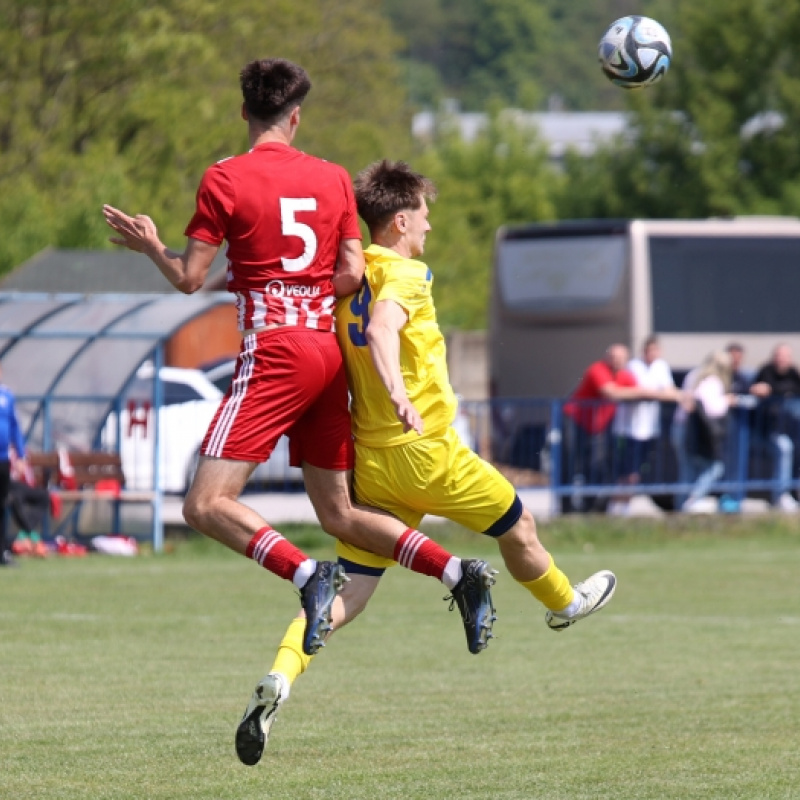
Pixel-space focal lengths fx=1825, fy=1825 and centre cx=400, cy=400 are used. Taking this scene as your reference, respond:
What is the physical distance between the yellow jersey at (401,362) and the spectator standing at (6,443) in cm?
902

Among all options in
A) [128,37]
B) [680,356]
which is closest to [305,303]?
[680,356]

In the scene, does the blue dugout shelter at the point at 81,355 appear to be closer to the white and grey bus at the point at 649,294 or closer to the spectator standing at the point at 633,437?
the spectator standing at the point at 633,437

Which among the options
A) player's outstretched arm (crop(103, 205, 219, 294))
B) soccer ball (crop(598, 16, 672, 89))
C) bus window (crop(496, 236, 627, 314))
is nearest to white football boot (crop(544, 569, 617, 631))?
player's outstretched arm (crop(103, 205, 219, 294))

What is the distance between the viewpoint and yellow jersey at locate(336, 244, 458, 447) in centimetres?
733

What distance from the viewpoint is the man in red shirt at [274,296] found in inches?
277

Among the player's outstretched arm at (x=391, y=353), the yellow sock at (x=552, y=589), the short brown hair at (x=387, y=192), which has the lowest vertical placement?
the yellow sock at (x=552, y=589)

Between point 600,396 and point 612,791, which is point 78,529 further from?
point 612,791

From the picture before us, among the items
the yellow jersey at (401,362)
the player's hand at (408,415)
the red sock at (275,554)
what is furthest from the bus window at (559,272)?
the player's hand at (408,415)

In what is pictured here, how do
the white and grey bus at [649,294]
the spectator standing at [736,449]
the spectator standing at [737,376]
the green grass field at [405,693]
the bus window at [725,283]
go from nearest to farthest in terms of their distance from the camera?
the green grass field at [405,693] → the spectator standing at [736,449] → the spectator standing at [737,376] → the white and grey bus at [649,294] → the bus window at [725,283]

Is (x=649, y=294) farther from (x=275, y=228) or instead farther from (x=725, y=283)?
(x=275, y=228)

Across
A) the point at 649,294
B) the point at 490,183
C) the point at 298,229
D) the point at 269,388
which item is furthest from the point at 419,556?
the point at 490,183

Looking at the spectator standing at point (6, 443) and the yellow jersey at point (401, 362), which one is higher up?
the yellow jersey at point (401, 362)

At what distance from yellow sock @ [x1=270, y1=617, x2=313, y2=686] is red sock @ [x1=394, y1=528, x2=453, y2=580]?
0.51m

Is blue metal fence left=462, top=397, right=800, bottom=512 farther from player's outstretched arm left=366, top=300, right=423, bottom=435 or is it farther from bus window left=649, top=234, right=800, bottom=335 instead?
player's outstretched arm left=366, top=300, right=423, bottom=435
